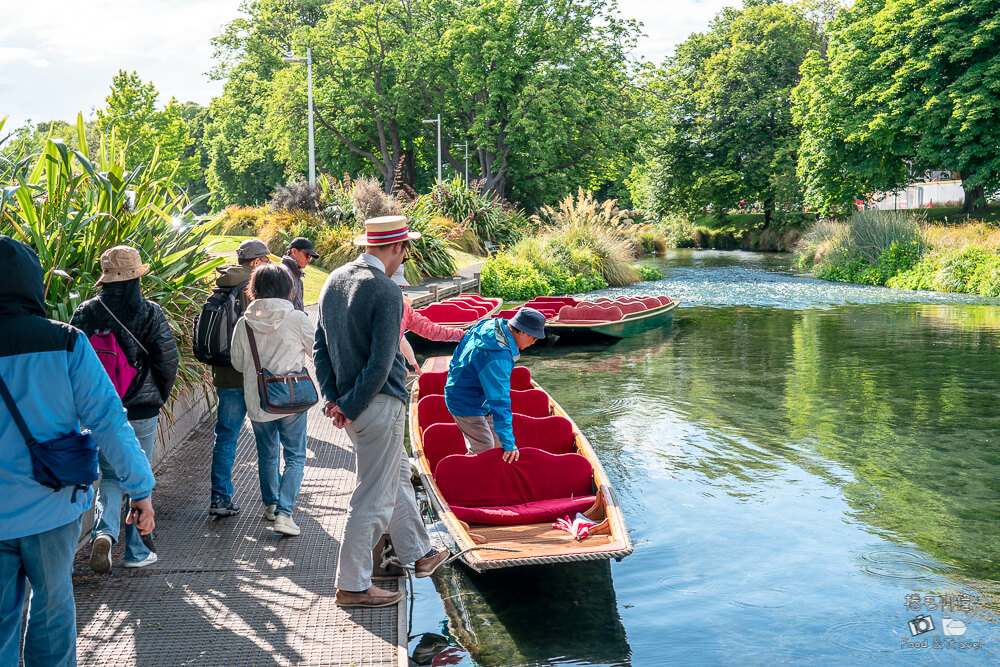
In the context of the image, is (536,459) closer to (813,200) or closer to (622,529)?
(622,529)

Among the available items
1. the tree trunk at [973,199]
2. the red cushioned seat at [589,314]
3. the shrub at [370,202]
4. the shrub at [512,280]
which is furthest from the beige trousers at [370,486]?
the tree trunk at [973,199]

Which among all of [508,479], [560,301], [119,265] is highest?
[119,265]

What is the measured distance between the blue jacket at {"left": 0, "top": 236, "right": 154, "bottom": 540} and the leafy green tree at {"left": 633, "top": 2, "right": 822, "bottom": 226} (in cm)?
3959

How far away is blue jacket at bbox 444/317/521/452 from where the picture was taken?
203 inches

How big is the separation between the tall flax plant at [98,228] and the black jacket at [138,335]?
29.2 inches

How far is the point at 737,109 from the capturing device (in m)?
43.8

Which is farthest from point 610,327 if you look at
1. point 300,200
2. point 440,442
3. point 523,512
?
point 300,200

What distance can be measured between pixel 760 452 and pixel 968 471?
6.02ft

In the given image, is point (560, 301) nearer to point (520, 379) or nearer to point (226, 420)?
point (520, 379)

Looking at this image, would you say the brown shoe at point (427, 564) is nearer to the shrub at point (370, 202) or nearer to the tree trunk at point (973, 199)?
the shrub at point (370, 202)

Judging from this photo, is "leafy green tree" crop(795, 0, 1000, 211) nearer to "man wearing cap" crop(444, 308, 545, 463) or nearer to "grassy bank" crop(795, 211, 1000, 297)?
"grassy bank" crop(795, 211, 1000, 297)

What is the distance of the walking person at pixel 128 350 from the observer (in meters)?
4.18

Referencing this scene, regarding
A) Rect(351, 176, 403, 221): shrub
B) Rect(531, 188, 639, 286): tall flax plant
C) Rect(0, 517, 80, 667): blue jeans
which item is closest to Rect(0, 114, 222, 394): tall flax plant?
Rect(0, 517, 80, 667): blue jeans

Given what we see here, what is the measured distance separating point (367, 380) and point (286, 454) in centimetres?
153
